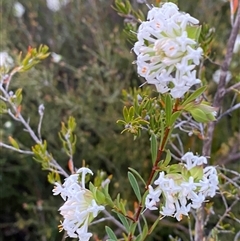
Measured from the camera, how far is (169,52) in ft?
1.49

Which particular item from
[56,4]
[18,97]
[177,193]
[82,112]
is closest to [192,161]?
[177,193]

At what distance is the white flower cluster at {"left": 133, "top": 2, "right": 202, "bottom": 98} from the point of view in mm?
452

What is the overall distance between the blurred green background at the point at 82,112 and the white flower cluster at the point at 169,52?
0.95 metres

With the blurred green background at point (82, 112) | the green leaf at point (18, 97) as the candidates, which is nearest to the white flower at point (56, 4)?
the blurred green background at point (82, 112)

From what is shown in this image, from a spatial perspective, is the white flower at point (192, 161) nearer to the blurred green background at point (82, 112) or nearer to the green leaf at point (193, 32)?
the green leaf at point (193, 32)

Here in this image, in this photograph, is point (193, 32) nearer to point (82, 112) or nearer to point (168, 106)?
point (168, 106)

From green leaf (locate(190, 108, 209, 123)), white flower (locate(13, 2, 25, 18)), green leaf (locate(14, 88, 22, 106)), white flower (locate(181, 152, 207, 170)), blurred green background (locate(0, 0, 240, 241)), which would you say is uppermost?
green leaf (locate(190, 108, 209, 123))

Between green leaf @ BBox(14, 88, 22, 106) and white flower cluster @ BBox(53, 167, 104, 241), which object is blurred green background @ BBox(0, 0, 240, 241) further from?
white flower cluster @ BBox(53, 167, 104, 241)

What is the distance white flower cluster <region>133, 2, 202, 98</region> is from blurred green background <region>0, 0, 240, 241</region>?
37.5 inches

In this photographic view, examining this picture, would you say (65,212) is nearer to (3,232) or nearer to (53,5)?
(3,232)

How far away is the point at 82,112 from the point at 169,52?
1147 mm

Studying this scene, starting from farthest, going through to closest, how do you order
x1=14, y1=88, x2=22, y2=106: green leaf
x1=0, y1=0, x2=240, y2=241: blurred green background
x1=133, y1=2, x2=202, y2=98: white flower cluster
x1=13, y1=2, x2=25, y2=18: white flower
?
x1=13, y1=2, x2=25, y2=18: white flower → x1=0, y1=0, x2=240, y2=241: blurred green background → x1=14, y1=88, x2=22, y2=106: green leaf → x1=133, y1=2, x2=202, y2=98: white flower cluster

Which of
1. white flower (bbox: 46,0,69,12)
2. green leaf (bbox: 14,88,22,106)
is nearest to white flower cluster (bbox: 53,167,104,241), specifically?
green leaf (bbox: 14,88,22,106)

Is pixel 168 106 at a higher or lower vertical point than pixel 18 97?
higher
